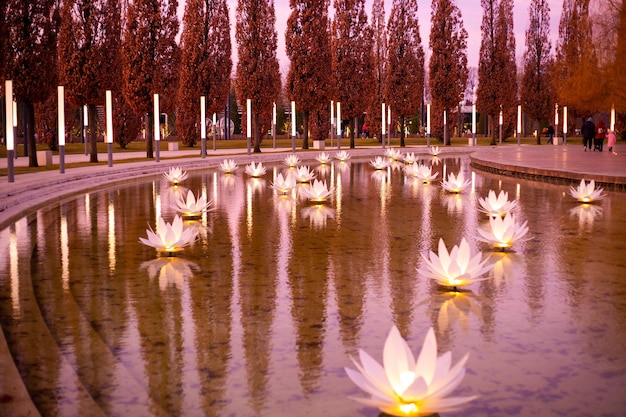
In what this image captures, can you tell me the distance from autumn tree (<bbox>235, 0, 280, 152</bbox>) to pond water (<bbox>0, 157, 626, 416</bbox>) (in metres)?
32.4

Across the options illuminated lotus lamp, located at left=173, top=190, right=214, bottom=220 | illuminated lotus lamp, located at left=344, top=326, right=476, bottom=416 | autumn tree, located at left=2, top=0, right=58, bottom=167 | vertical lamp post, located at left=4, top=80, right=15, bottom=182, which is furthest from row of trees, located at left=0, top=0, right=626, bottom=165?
illuminated lotus lamp, located at left=344, top=326, right=476, bottom=416

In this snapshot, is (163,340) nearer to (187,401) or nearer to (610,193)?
(187,401)

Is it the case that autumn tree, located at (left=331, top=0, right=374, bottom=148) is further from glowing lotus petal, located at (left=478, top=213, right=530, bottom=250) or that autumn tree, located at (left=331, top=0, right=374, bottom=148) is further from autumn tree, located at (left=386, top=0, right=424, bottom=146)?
glowing lotus petal, located at (left=478, top=213, right=530, bottom=250)

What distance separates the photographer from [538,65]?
63188 mm

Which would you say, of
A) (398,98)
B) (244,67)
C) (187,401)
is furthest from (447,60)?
(187,401)

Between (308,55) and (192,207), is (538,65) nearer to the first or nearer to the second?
(308,55)

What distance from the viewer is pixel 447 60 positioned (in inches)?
2365

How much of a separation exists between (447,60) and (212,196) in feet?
149

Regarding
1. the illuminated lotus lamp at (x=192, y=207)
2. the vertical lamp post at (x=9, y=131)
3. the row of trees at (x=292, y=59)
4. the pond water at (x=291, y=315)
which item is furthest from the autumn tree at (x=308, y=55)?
the pond water at (x=291, y=315)

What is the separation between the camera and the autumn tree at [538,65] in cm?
6306

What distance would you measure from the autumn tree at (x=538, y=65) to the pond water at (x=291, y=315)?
175 feet

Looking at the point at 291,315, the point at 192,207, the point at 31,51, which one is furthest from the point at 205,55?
the point at 291,315

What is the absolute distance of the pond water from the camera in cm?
443

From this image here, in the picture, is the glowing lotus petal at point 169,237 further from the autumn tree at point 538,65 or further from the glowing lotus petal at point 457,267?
the autumn tree at point 538,65
